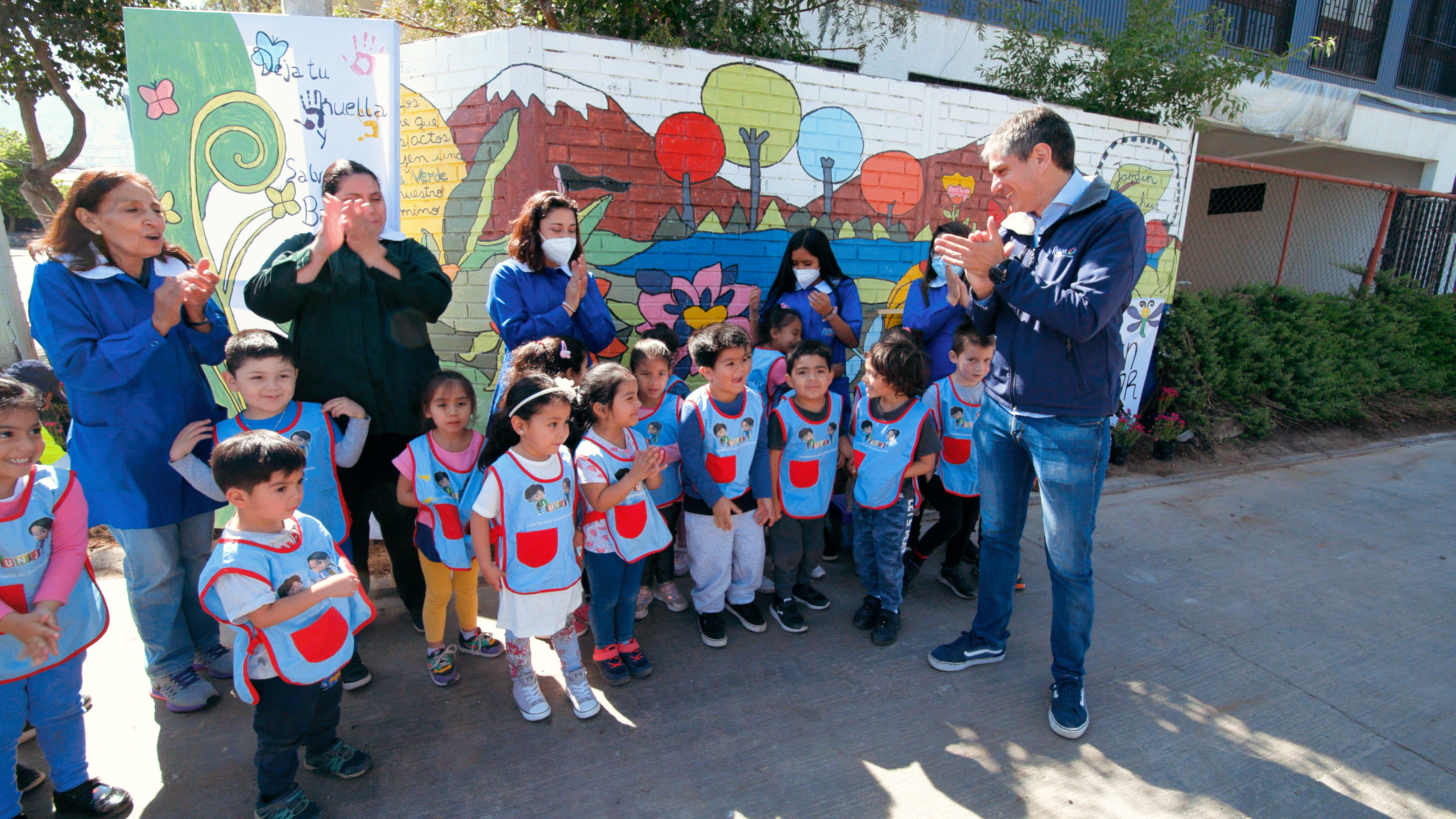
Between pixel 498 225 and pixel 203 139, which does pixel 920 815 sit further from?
pixel 203 139

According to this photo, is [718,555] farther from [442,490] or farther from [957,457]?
[957,457]

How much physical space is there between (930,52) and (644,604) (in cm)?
805

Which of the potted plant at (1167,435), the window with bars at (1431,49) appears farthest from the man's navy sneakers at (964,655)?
the window with bars at (1431,49)

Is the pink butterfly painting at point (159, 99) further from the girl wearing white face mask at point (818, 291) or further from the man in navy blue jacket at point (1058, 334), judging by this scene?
the man in navy blue jacket at point (1058, 334)

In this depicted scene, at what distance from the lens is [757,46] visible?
4773 mm

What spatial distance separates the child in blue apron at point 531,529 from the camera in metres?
2.35

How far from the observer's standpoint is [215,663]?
8.98 feet

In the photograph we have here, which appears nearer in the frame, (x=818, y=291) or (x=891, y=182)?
(x=818, y=291)

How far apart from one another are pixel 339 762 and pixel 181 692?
0.81 metres

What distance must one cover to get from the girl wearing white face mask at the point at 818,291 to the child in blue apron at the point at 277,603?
233cm

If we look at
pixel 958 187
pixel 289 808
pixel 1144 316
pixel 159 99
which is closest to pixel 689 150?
pixel 958 187

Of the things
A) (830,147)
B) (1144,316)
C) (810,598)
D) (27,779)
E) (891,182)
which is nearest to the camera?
(27,779)

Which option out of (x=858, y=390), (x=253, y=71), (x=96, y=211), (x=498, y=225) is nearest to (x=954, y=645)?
(x=858, y=390)

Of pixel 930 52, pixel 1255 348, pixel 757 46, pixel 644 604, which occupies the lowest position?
pixel 644 604
